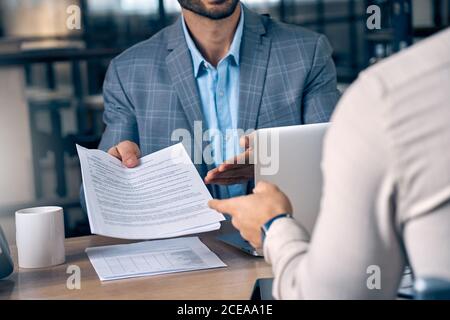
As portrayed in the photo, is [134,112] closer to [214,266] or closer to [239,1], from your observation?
[239,1]

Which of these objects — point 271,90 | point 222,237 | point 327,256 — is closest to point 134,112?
point 271,90

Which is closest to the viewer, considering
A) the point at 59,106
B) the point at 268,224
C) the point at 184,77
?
the point at 268,224

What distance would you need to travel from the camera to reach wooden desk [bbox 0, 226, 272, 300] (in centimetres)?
125

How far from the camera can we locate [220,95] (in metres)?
2.14

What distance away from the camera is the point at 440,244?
817 millimetres

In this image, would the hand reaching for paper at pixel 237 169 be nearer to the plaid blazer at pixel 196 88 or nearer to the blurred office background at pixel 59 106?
the plaid blazer at pixel 196 88

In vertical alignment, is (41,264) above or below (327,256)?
below

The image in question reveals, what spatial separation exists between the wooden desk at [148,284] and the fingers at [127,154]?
0.23 meters

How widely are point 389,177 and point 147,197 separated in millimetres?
755

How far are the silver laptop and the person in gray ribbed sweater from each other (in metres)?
0.48

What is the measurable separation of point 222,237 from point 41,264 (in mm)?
372

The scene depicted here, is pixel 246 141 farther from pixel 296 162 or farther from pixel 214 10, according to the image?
pixel 214 10

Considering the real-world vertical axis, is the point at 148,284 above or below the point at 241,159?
below

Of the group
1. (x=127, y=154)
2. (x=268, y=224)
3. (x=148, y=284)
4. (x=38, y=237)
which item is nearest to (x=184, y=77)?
(x=127, y=154)
